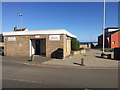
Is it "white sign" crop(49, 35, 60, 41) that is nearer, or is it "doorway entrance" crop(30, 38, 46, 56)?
"white sign" crop(49, 35, 60, 41)

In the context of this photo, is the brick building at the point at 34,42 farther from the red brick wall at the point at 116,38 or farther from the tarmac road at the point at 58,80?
the red brick wall at the point at 116,38

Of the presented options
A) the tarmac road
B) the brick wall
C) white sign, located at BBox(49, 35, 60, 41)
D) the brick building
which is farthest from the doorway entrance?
the tarmac road

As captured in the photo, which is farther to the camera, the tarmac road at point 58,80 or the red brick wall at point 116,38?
the red brick wall at point 116,38

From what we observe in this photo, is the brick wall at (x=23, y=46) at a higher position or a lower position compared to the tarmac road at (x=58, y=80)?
higher

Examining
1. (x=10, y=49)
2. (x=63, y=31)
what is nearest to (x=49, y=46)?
(x=63, y=31)

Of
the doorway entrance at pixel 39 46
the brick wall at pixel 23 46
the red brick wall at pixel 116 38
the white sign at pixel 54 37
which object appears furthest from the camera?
the red brick wall at pixel 116 38

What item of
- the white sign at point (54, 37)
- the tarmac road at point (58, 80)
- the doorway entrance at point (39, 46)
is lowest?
the tarmac road at point (58, 80)

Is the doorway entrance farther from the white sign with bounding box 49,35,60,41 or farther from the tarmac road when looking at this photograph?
the tarmac road

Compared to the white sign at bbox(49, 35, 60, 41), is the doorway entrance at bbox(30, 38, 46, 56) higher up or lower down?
lower down

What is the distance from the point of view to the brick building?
42.7 feet

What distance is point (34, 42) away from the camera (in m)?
15.7

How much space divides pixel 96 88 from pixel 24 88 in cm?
352

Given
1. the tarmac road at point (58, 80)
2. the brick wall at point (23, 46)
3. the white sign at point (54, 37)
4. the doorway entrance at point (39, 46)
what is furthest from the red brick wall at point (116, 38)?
the tarmac road at point (58, 80)

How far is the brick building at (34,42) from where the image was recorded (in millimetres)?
13008
